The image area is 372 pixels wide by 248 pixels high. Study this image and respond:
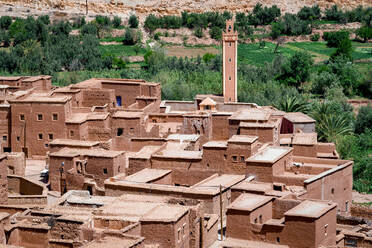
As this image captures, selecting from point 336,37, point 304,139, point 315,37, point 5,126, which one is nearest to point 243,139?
point 304,139

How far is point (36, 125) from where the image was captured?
32.4 m

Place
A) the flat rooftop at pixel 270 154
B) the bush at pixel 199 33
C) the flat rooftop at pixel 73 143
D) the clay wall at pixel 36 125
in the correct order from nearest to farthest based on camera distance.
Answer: the flat rooftop at pixel 270 154, the flat rooftop at pixel 73 143, the clay wall at pixel 36 125, the bush at pixel 199 33

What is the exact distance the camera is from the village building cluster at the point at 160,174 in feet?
74.4

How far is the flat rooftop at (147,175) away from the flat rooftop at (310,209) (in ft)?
17.6

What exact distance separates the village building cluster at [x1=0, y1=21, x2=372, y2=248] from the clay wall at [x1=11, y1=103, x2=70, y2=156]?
36 millimetres

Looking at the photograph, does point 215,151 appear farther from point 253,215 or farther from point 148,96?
point 148,96

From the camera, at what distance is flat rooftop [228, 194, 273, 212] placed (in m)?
23.9

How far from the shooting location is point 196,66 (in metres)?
54.9

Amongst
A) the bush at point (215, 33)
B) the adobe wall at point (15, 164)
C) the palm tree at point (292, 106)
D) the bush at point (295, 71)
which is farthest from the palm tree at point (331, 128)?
the bush at point (215, 33)

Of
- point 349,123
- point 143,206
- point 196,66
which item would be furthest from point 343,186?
point 196,66

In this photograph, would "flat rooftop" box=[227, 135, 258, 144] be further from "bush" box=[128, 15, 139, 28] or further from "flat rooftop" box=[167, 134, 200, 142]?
"bush" box=[128, 15, 139, 28]

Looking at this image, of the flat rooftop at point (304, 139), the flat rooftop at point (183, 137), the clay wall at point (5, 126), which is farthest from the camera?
the clay wall at point (5, 126)

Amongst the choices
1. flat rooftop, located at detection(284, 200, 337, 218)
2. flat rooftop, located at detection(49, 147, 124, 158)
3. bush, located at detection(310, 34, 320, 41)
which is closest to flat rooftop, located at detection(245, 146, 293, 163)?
flat rooftop, located at detection(284, 200, 337, 218)

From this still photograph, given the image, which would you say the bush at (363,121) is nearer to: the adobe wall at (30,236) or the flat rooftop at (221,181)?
the flat rooftop at (221,181)
